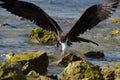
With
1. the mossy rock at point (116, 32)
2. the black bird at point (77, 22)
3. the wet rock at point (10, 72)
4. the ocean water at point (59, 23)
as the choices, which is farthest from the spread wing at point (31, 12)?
the mossy rock at point (116, 32)

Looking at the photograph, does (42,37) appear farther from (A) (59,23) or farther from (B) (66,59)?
(A) (59,23)

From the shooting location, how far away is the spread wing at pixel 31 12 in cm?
1225

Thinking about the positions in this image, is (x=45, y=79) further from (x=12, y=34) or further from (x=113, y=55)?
(x=12, y=34)

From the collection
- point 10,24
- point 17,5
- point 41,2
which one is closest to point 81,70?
point 17,5

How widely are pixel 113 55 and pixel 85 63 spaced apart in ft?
15.8

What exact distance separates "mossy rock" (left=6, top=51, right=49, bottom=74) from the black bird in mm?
534

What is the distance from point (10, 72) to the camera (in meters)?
9.13

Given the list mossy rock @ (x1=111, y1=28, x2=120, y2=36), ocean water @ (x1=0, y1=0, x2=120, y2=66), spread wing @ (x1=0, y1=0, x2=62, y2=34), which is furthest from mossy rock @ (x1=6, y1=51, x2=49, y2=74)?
mossy rock @ (x1=111, y1=28, x2=120, y2=36)

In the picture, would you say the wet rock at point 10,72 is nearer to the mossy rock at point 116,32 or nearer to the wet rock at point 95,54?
the wet rock at point 95,54

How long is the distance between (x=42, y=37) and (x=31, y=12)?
4.23 m

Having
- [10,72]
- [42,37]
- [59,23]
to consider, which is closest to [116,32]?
[59,23]

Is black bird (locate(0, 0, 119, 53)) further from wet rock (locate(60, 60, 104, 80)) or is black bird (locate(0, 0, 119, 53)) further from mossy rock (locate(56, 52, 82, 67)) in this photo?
wet rock (locate(60, 60, 104, 80))

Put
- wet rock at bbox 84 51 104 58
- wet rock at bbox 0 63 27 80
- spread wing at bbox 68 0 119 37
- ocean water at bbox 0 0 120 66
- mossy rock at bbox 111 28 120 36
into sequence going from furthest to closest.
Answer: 1. mossy rock at bbox 111 28 120 36
2. ocean water at bbox 0 0 120 66
3. wet rock at bbox 84 51 104 58
4. spread wing at bbox 68 0 119 37
5. wet rock at bbox 0 63 27 80

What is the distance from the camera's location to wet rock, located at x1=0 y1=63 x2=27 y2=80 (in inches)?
356
